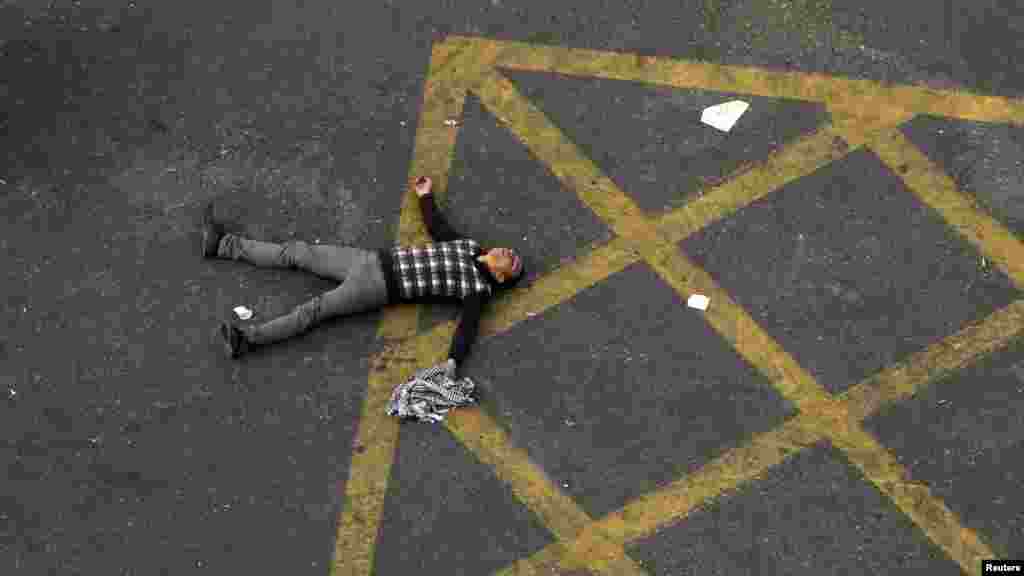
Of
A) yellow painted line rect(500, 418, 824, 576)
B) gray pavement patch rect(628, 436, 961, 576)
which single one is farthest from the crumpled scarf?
gray pavement patch rect(628, 436, 961, 576)

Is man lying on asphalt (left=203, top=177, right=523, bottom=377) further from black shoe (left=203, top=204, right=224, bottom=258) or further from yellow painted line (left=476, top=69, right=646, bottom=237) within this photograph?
yellow painted line (left=476, top=69, right=646, bottom=237)

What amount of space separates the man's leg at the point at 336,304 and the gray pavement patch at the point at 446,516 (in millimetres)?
872

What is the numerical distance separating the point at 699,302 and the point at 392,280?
6.08 feet

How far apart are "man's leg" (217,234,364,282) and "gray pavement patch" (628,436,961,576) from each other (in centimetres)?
247

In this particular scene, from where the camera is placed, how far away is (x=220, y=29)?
32.1 feet

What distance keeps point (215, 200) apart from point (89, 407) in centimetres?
160

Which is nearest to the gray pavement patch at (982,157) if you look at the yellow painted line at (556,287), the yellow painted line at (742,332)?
the yellow painted line at (742,332)

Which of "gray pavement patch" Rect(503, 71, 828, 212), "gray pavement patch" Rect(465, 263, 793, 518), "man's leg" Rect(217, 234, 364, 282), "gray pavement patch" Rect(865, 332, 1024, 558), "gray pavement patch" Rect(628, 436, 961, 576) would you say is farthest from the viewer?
"gray pavement patch" Rect(503, 71, 828, 212)

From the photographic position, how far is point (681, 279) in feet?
28.0

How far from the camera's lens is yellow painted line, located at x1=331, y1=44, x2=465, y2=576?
775 cm

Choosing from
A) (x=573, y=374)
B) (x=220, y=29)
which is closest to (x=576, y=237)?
(x=573, y=374)

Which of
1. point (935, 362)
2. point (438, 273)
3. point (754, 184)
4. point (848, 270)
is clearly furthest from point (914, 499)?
point (438, 273)

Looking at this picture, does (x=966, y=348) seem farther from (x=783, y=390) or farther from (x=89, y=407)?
(x=89, y=407)

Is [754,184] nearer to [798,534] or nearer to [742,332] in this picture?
[742,332]
